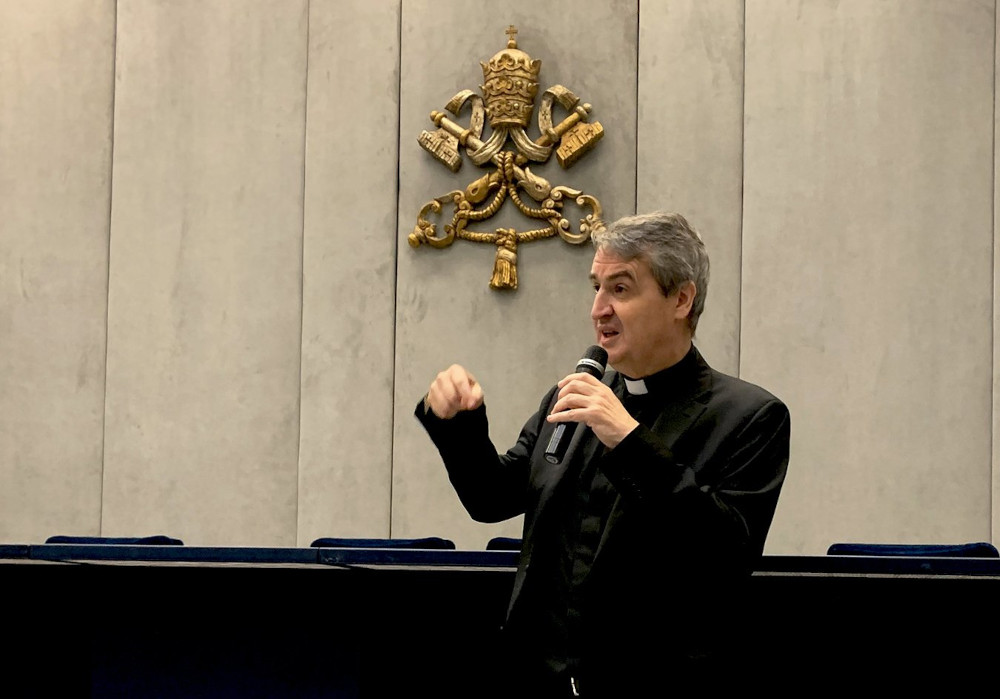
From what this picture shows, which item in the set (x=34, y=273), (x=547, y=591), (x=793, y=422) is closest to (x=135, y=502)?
(x=34, y=273)

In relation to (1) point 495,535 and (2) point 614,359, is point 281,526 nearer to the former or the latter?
(1) point 495,535

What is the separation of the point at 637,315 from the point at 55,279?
17.9 feet

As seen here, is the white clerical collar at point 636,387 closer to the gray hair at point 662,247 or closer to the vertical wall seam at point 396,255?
the gray hair at point 662,247

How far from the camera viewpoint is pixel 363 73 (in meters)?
6.83

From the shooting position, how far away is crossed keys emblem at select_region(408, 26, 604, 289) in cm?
659

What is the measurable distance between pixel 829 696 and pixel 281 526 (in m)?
4.57

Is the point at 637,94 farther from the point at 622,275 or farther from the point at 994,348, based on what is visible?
the point at 622,275

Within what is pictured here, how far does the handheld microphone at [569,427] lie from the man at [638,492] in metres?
0.04

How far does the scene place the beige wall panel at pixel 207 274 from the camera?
6.83 m

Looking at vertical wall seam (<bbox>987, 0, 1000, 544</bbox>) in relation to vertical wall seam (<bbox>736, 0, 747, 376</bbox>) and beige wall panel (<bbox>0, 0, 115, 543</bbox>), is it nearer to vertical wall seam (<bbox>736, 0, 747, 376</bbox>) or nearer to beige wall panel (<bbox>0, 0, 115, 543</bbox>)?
vertical wall seam (<bbox>736, 0, 747, 376</bbox>)

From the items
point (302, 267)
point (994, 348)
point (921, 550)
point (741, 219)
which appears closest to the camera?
point (921, 550)

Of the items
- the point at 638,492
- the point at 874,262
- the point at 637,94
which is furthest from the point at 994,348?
the point at 638,492

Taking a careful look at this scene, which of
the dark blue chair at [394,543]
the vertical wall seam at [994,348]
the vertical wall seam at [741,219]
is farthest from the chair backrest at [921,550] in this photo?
the vertical wall seam at [741,219]

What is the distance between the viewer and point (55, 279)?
23.1 feet
